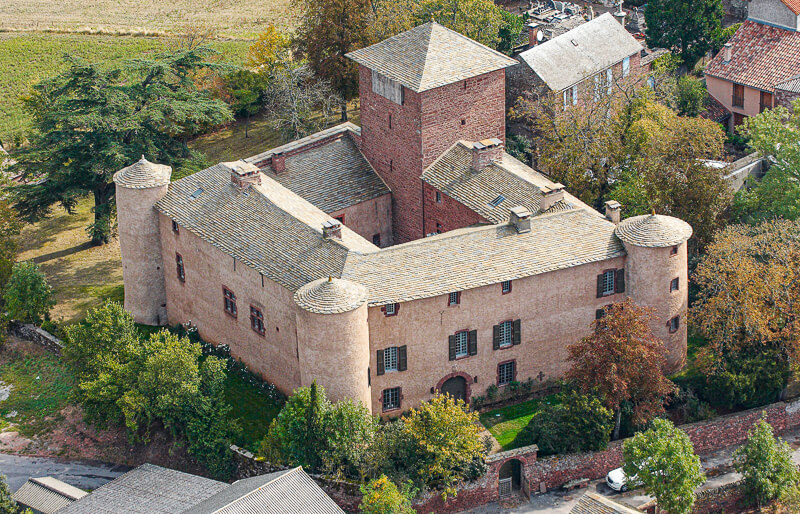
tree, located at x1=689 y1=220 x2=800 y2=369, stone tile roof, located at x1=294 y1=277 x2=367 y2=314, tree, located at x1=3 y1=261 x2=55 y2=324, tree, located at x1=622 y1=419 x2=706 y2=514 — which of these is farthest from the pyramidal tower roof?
tree, located at x1=622 y1=419 x2=706 y2=514

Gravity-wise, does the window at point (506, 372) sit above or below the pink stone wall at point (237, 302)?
below

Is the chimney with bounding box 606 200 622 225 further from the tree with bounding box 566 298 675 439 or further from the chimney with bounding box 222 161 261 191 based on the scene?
the chimney with bounding box 222 161 261 191

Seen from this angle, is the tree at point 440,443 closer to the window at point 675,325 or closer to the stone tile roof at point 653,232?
the stone tile roof at point 653,232

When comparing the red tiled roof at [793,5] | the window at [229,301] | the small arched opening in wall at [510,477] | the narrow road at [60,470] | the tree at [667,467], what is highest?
the red tiled roof at [793,5]

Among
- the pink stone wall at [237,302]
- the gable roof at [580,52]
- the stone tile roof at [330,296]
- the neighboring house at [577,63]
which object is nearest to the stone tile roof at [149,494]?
the pink stone wall at [237,302]

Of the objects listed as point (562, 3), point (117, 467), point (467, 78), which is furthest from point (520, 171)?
point (562, 3)

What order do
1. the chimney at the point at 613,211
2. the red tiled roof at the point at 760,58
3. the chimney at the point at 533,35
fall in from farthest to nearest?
1. the chimney at the point at 533,35
2. the red tiled roof at the point at 760,58
3. the chimney at the point at 613,211

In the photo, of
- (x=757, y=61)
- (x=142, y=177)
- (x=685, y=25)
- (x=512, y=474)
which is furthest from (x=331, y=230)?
(x=685, y=25)

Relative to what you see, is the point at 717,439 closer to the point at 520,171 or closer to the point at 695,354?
the point at 695,354
